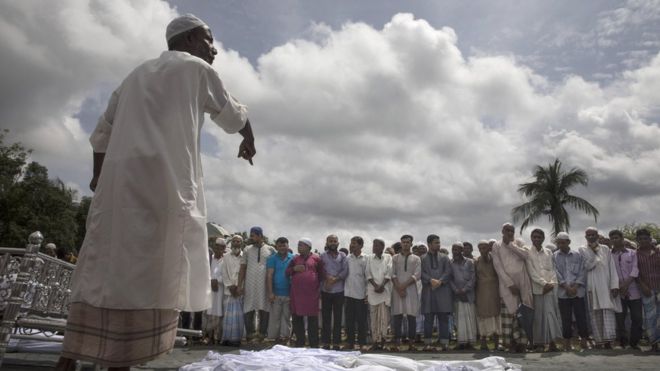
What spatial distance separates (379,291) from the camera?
31.1 feet

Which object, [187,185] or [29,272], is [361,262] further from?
[187,185]

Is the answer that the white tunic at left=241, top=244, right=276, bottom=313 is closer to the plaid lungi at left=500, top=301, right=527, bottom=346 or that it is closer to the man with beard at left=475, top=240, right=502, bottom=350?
the man with beard at left=475, top=240, right=502, bottom=350

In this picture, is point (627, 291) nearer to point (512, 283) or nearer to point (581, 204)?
point (512, 283)

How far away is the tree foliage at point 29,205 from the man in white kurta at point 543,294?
34.0 meters

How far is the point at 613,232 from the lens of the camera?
30.9 ft

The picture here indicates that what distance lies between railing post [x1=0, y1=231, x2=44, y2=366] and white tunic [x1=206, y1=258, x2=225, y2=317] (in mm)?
5843

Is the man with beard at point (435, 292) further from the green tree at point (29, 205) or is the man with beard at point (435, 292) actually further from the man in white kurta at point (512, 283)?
the green tree at point (29, 205)

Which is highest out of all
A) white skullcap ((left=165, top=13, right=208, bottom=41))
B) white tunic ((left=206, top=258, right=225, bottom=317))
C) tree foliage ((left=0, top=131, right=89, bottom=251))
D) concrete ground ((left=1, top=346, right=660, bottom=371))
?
tree foliage ((left=0, top=131, right=89, bottom=251))

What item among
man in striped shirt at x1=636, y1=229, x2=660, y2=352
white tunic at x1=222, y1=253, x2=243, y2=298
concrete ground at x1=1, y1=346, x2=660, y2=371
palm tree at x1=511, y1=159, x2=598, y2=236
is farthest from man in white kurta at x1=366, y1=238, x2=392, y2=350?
palm tree at x1=511, y1=159, x2=598, y2=236

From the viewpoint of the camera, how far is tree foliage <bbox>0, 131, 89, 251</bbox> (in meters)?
33.8

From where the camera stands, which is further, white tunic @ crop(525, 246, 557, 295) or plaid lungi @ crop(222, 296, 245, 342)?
plaid lungi @ crop(222, 296, 245, 342)

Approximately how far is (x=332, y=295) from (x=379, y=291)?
91 cm

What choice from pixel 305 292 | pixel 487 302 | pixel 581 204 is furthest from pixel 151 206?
pixel 581 204

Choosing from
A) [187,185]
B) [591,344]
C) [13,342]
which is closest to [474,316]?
[591,344]
